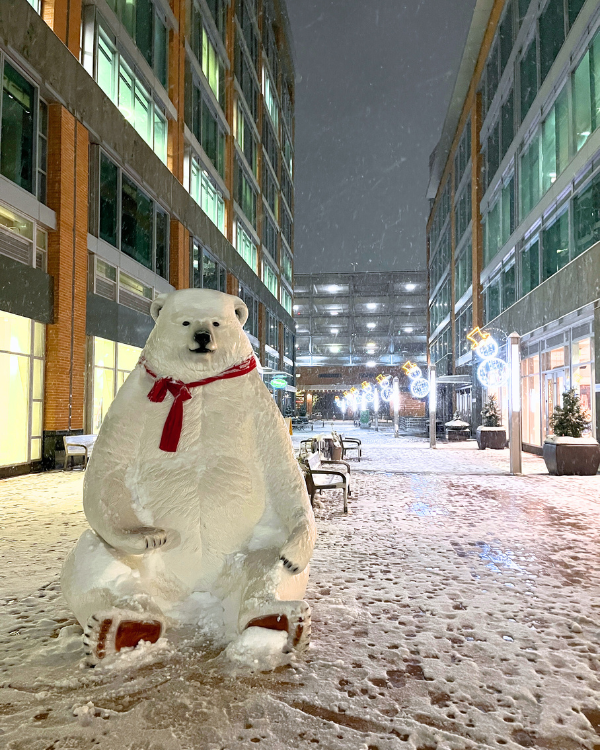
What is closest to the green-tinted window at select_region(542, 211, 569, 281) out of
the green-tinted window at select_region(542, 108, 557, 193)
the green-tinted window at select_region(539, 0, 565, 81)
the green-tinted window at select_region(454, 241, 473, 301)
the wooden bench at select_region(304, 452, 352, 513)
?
the green-tinted window at select_region(542, 108, 557, 193)

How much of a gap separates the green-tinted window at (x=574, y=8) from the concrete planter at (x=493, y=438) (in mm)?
11711

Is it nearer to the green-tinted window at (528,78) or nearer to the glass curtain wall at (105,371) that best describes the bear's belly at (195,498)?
the glass curtain wall at (105,371)

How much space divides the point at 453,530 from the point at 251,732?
13.7 ft

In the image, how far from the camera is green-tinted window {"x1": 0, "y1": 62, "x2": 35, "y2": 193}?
10102 mm

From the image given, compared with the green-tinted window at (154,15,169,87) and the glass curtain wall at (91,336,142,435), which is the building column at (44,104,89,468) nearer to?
the glass curtain wall at (91,336,142,435)

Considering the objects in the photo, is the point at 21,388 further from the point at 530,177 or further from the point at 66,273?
the point at 530,177

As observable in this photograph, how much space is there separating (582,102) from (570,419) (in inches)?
311

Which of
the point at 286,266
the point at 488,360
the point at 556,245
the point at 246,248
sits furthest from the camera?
the point at 286,266

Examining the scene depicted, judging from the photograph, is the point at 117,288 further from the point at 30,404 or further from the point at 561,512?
the point at 561,512

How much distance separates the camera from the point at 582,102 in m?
13.1

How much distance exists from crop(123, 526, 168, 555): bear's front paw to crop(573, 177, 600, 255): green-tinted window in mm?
12962

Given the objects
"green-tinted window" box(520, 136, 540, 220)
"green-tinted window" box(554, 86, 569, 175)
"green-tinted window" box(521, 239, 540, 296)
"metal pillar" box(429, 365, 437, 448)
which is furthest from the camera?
"metal pillar" box(429, 365, 437, 448)

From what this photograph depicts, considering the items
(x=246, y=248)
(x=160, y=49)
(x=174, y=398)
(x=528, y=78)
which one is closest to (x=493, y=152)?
(x=528, y=78)

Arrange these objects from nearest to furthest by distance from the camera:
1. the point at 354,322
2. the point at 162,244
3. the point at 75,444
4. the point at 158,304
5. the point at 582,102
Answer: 1. the point at 158,304
2. the point at 75,444
3. the point at 582,102
4. the point at 162,244
5. the point at 354,322
